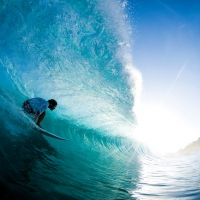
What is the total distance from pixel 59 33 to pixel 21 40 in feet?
7.00

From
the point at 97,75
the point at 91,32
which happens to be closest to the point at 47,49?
the point at 91,32

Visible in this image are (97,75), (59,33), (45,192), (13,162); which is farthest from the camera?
(97,75)

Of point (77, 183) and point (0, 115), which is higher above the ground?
point (0, 115)

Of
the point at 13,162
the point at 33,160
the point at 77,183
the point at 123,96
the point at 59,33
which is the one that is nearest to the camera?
the point at 13,162

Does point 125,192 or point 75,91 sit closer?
point 125,192

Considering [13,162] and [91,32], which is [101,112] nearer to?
[91,32]

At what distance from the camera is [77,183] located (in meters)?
3.01

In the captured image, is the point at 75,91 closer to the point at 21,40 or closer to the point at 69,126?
the point at 69,126

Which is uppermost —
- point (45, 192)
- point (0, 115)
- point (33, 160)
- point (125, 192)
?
point (0, 115)

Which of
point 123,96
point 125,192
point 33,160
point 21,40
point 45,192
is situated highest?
point 123,96

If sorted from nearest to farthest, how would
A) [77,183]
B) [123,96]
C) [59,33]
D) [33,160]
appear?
[77,183], [33,160], [59,33], [123,96]

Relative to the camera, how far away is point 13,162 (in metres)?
2.73

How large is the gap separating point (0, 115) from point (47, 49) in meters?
4.98

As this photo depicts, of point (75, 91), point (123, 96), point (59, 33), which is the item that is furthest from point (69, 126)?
point (59, 33)
